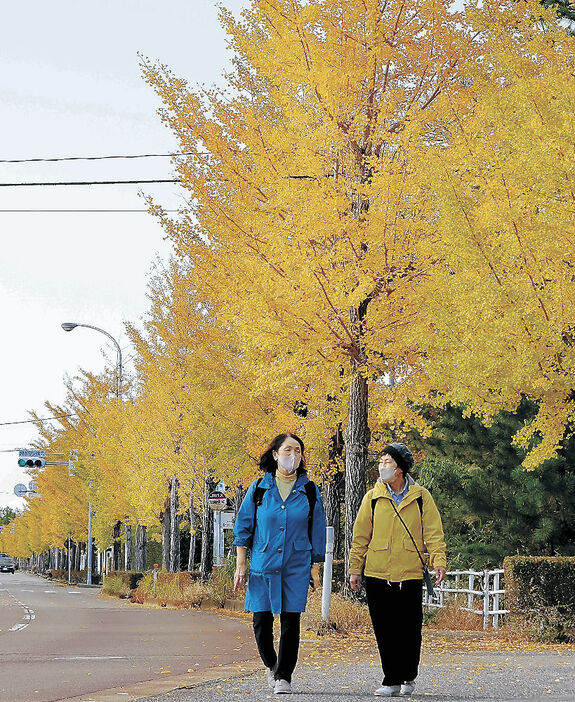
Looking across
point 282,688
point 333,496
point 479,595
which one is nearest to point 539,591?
point 479,595

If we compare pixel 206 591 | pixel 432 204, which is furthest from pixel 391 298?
pixel 206 591

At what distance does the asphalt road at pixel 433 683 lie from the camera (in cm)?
734

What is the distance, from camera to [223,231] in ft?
50.1

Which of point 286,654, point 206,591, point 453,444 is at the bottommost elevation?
point 206,591

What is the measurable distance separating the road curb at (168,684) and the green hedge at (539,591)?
4.99 metres

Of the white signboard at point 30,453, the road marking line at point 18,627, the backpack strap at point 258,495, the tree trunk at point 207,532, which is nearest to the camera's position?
the backpack strap at point 258,495

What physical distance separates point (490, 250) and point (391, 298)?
2103 mm

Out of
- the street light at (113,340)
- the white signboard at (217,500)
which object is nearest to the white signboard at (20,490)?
the street light at (113,340)

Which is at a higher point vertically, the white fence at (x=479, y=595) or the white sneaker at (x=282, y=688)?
the white sneaker at (x=282, y=688)

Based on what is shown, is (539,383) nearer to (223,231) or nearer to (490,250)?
(490,250)

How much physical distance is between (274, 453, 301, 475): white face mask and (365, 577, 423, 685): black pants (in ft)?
3.00

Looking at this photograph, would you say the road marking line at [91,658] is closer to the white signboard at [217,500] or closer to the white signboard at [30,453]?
the white signboard at [217,500]

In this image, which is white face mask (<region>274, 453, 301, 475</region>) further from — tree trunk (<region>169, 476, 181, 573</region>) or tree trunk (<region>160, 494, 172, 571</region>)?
tree trunk (<region>160, 494, 172, 571</region>)

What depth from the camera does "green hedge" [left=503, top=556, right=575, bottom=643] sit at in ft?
45.6
